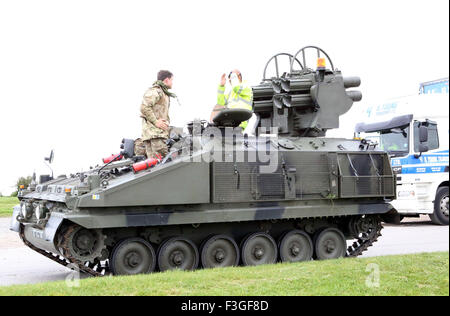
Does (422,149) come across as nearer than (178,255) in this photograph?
No

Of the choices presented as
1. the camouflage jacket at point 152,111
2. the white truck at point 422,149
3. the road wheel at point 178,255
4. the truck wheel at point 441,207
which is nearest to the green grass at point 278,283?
the road wheel at point 178,255

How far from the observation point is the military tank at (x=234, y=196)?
8.43m

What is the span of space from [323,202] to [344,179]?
0.58 metres

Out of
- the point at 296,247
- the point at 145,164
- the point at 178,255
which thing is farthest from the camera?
the point at 296,247

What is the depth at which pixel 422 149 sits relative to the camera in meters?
16.3

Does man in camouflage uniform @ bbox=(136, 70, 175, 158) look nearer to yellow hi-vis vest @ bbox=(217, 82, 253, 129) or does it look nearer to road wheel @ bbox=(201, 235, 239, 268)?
yellow hi-vis vest @ bbox=(217, 82, 253, 129)

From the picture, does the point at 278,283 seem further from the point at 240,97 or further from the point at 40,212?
the point at 40,212

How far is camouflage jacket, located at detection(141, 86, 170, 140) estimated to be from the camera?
959 cm

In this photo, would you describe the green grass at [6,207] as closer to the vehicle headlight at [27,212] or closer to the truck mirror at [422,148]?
the vehicle headlight at [27,212]

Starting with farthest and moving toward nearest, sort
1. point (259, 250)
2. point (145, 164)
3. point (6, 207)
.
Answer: point (6, 207) → point (259, 250) → point (145, 164)

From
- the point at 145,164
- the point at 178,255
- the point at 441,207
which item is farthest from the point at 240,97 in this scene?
the point at 441,207

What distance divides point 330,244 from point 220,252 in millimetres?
2260

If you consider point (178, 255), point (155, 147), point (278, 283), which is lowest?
point (278, 283)

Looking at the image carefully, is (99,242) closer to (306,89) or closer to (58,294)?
(58,294)
